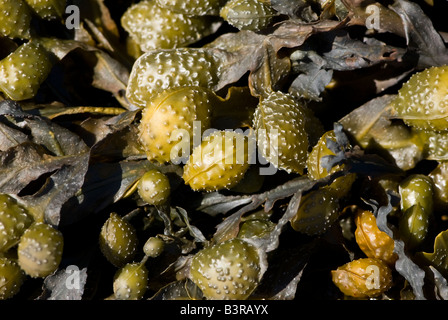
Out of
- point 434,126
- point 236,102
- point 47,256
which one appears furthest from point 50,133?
point 434,126

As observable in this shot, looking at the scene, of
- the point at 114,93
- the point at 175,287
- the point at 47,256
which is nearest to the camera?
the point at 47,256

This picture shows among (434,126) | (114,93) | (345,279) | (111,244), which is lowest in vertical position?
(345,279)

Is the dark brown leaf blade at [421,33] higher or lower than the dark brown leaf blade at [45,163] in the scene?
lower

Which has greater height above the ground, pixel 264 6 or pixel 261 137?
pixel 264 6

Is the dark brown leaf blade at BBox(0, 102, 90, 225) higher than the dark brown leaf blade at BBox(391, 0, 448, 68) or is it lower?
higher

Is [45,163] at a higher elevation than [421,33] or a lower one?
higher

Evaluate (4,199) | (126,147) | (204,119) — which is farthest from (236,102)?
(4,199)

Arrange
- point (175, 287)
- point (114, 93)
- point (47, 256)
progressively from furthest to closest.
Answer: point (114, 93) → point (175, 287) → point (47, 256)

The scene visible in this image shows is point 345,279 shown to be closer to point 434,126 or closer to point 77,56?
point 434,126

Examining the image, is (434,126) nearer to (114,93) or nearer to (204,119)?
(204,119)

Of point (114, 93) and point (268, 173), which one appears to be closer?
point (268, 173)
